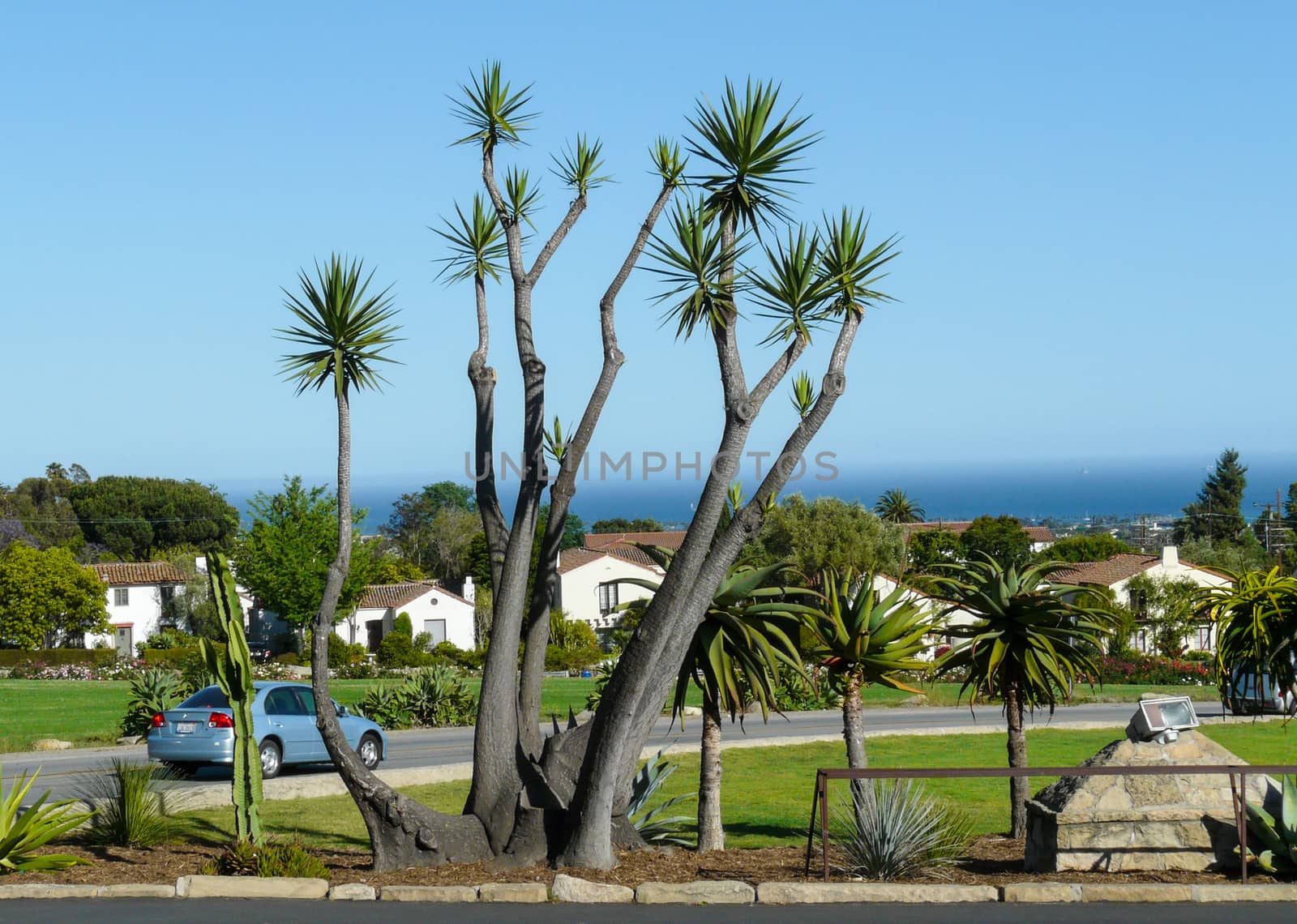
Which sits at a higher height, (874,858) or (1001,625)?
(1001,625)

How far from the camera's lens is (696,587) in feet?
38.4

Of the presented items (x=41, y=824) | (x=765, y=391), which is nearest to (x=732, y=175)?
(x=765, y=391)

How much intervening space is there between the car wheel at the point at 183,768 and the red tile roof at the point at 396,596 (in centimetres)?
5592

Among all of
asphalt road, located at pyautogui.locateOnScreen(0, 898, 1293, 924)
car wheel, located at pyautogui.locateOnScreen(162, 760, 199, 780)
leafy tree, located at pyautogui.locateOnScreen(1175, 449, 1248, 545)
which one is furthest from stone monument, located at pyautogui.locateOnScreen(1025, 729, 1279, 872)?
leafy tree, located at pyautogui.locateOnScreen(1175, 449, 1248, 545)

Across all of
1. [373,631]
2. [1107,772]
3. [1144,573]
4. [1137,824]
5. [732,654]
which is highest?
[732,654]

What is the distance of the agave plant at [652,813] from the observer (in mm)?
13531

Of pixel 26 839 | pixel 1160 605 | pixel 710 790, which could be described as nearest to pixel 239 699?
pixel 26 839

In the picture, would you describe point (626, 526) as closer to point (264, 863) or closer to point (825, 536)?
point (825, 536)

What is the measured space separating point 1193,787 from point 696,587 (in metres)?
4.75

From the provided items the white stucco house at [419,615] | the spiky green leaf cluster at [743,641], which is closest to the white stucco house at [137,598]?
the white stucco house at [419,615]

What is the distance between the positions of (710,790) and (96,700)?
3071 centimetres

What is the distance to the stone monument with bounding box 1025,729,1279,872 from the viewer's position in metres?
11.0

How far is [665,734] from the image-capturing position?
29.5 meters

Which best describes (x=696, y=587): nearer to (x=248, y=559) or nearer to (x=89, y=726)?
(x=89, y=726)
